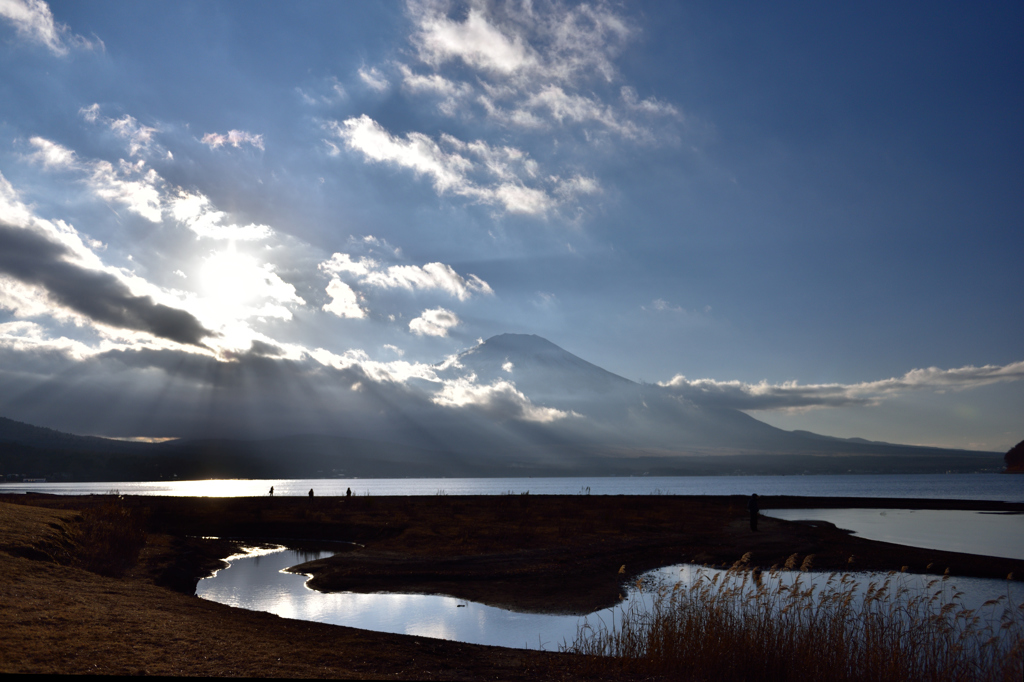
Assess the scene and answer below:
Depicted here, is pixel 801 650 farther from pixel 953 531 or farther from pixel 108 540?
pixel 953 531

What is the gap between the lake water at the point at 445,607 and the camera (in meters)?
15.1

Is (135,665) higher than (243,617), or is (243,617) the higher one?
(135,665)

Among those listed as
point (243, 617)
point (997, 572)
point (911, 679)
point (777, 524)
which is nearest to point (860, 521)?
point (777, 524)

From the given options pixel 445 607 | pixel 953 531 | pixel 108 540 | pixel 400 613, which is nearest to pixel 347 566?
pixel 400 613

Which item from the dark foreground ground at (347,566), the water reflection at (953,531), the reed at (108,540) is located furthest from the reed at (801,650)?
the water reflection at (953,531)

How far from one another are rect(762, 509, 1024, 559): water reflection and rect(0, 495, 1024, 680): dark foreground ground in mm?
4380

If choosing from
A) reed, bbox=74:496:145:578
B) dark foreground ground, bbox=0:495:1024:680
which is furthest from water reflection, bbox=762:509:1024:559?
reed, bbox=74:496:145:578

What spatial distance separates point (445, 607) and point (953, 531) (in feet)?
133

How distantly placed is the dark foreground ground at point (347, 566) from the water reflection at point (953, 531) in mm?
4380

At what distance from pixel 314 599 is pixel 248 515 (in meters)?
28.4

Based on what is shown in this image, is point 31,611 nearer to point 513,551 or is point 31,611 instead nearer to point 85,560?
point 85,560

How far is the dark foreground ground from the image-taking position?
395 inches

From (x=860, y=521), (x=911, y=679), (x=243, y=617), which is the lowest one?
(x=860, y=521)

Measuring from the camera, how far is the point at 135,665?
29.2 ft
